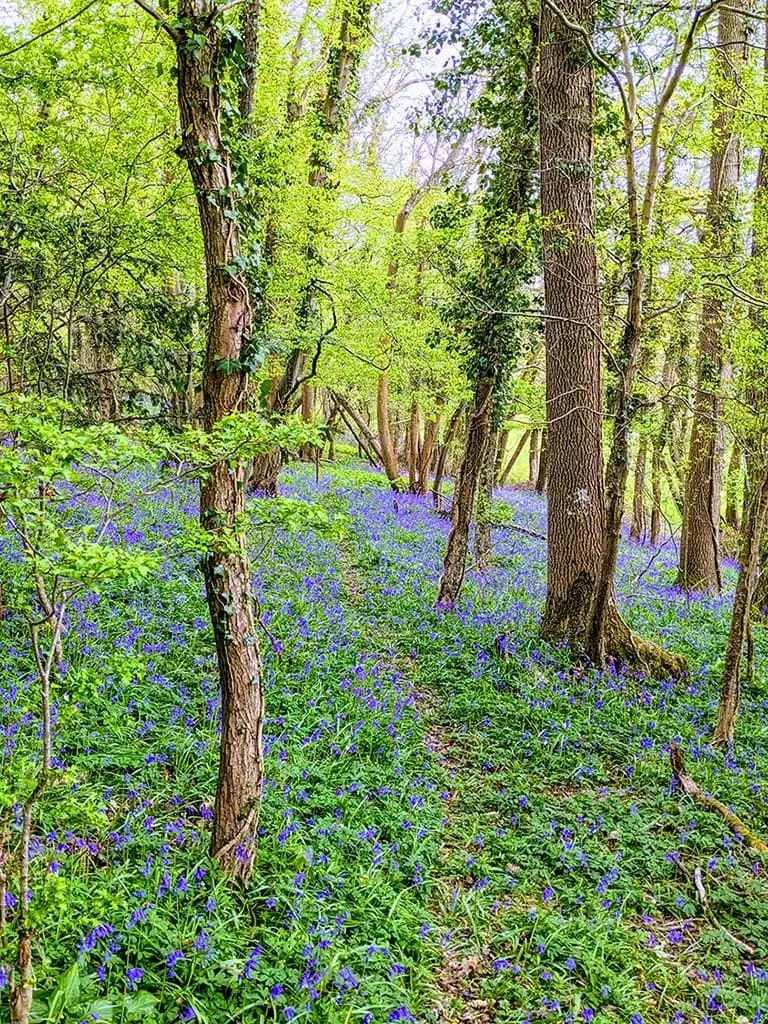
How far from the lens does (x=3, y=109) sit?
595 cm

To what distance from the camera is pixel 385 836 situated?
14.8ft

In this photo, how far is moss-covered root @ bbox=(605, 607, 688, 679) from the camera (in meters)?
7.57

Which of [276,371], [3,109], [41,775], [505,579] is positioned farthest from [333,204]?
[41,775]

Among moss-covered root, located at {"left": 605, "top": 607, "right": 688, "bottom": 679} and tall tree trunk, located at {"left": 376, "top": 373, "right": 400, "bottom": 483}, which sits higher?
tall tree trunk, located at {"left": 376, "top": 373, "right": 400, "bottom": 483}

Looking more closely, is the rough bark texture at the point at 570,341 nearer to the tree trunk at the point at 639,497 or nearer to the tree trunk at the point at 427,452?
the tree trunk at the point at 639,497

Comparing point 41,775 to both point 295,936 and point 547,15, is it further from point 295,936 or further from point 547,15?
point 547,15

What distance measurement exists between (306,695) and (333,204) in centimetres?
959

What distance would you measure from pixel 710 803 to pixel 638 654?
252 centimetres

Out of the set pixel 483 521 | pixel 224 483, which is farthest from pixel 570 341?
pixel 224 483

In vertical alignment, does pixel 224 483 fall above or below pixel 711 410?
below

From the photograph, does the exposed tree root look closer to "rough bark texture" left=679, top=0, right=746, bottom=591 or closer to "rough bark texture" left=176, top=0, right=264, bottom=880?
"rough bark texture" left=176, top=0, right=264, bottom=880

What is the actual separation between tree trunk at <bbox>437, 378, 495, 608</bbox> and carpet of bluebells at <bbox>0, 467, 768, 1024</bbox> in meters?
1.59

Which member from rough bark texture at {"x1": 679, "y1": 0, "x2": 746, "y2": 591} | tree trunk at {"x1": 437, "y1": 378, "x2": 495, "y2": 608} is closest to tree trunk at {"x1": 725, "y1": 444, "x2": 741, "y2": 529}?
rough bark texture at {"x1": 679, "y1": 0, "x2": 746, "y2": 591}

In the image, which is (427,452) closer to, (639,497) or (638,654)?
(639,497)
